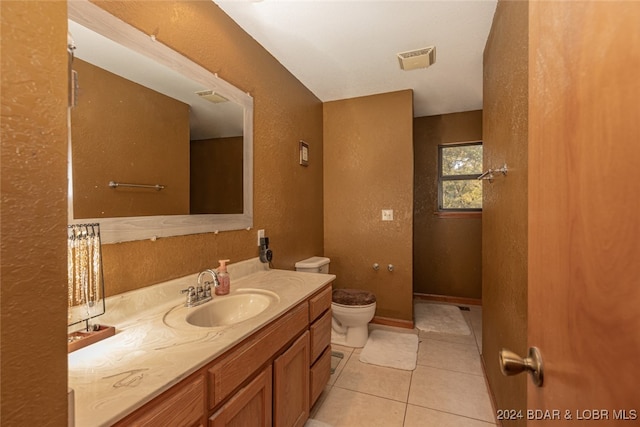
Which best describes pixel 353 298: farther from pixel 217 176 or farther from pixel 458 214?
pixel 458 214

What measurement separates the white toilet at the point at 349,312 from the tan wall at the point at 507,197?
0.92 meters

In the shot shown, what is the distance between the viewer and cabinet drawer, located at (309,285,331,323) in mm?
1531

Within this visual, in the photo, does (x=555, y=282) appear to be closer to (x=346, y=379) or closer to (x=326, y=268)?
(x=346, y=379)

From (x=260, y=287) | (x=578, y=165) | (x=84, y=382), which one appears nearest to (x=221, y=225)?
(x=260, y=287)

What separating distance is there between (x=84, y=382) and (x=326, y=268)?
217 centimetres

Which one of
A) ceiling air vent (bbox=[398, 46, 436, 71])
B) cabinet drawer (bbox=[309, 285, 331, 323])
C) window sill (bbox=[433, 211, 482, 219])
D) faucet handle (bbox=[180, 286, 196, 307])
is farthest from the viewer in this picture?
window sill (bbox=[433, 211, 482, 219])

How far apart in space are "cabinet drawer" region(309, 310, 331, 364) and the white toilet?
647 mm

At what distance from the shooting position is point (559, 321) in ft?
1.59

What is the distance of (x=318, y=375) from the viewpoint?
5.37ft

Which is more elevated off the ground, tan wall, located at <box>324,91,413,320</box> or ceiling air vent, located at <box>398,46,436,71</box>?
ceiling air vent, located at <box>398,46,436,71</box>

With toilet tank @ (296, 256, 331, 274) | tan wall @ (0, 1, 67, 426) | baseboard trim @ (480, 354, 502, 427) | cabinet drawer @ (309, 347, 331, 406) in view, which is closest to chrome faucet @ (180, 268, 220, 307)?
cabinet drawer @ (309, 347, 331, 406)

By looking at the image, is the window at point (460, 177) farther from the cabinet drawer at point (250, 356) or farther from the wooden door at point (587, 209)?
the wooden door at point (587, 209)

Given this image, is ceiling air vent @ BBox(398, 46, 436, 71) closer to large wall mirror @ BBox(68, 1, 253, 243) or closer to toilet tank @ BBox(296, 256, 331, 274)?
large wall mirror @ BBox(68, 1, 253, 243)

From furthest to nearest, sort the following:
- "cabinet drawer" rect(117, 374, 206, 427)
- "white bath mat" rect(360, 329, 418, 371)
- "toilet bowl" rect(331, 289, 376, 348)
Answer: "toilet bowl" rect(331, 289, 376, 348) < "white bath mat" rect(360, 329, 418, 371) < "cabinet drawer" rect(117, 374, 206, 427)
